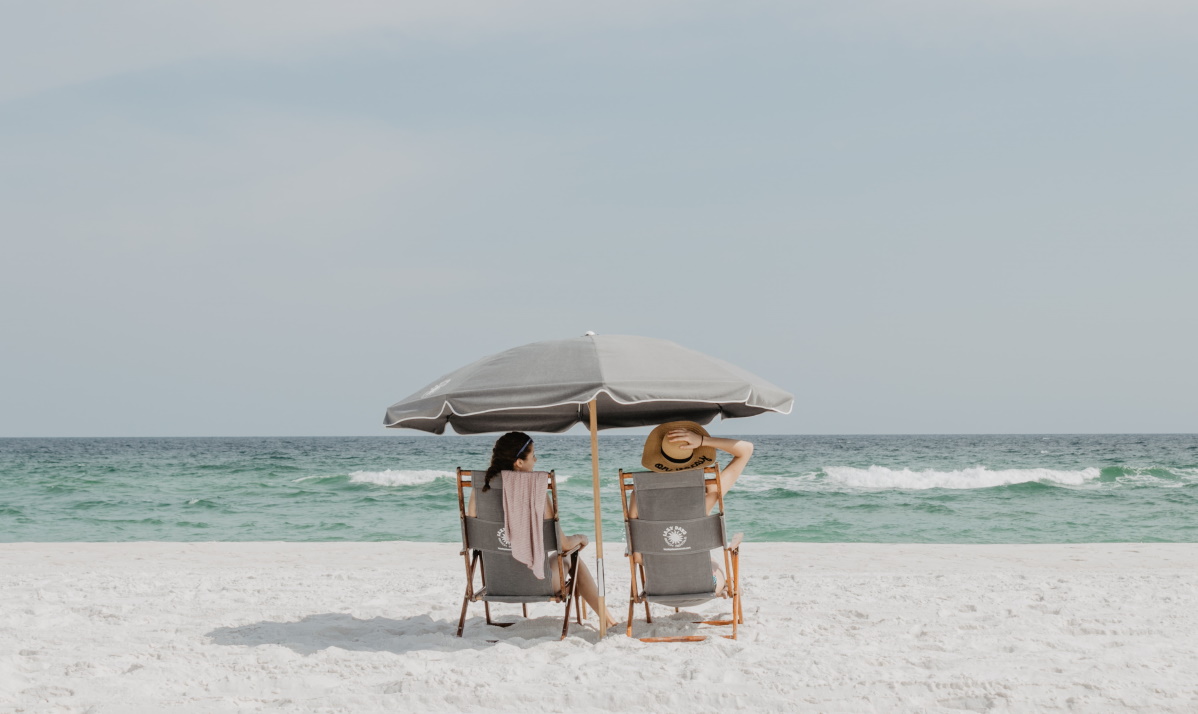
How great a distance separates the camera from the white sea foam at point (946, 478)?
80.5ft

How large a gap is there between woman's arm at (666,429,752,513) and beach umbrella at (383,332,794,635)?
370 mm

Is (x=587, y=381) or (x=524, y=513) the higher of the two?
(x=587, y=381)

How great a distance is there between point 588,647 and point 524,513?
2.51 feet

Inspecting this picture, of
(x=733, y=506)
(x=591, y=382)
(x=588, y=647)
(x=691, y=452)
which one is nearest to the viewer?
(x=591, y=382)

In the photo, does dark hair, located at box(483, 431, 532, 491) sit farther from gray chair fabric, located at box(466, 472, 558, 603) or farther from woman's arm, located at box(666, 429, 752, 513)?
woman's arm, located at box(666, 429, 752, 513)

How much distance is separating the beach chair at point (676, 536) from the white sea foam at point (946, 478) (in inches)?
770

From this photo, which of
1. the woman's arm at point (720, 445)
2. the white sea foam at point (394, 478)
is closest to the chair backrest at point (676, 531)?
the woman's arm at point (720, 445)

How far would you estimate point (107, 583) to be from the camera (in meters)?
7.09

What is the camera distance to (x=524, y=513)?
193 inches

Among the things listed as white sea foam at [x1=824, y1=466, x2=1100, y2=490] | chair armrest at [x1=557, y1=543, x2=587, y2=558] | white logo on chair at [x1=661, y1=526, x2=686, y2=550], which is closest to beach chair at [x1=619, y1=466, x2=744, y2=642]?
white logo on chair at [x1=661, y1=526, x2=686, y2=550]

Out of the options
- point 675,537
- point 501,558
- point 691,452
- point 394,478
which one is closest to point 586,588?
point 501,558

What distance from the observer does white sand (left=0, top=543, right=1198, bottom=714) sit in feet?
12.3

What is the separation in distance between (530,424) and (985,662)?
3.07 metres

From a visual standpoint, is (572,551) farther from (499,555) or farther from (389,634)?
(389,634)
